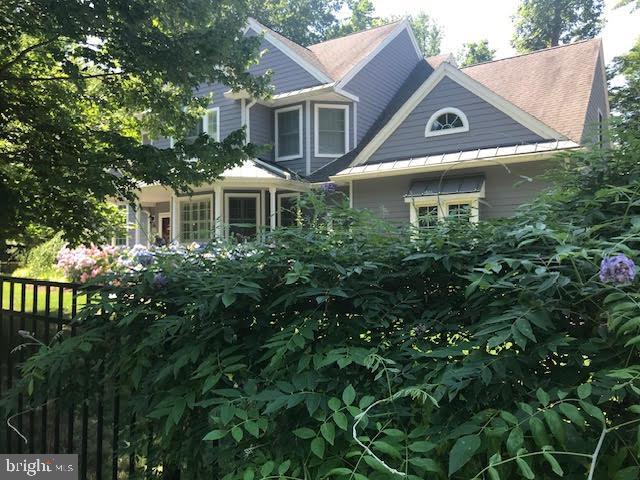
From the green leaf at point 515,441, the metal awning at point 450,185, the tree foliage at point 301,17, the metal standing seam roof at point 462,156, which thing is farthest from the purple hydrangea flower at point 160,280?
the tree foliage at point 301,17

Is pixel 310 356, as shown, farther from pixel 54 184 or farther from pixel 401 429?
pixel 54 184

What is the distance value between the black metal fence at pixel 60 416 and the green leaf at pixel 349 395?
1249 millimetres

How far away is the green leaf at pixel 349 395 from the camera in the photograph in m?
1.42

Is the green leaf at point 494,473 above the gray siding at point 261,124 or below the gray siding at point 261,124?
below

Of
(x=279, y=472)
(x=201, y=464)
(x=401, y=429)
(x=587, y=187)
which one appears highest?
(x=587, y=187)

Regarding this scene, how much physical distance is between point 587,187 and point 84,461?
10.3 ft

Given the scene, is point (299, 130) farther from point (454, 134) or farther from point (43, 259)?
point (43, 259)

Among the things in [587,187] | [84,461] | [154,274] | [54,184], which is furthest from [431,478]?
[54,184]

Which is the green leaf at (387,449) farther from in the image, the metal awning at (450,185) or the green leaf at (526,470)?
the metal awning at (450,185)

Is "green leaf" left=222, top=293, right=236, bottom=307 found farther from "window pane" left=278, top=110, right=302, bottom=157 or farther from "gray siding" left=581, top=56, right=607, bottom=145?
"window pane" left=278, top=110, right=302, bottom=157

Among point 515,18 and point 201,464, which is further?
point 515,18

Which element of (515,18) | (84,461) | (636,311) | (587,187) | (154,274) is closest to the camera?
(636,311)

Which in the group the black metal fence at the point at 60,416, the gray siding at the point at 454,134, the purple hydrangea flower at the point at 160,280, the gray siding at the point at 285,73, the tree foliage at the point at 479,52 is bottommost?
the black metal fence at the point at 60,416

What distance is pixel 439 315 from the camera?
170 centimetres
